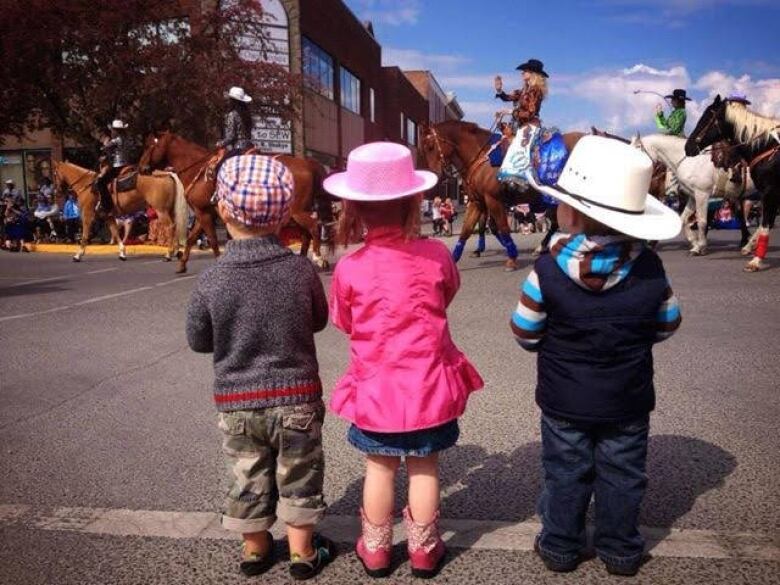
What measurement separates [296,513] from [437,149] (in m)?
9.45

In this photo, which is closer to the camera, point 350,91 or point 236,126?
point 236,126

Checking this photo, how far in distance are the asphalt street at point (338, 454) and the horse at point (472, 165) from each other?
3658mm

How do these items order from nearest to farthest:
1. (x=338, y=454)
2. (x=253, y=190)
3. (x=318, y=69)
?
(x=253, y=190)
(x=338, y=454)
(x=318, y=69)

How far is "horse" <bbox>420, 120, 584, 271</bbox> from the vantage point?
10.8 m

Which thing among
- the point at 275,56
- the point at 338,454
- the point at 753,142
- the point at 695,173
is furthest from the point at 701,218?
the point at 275,56

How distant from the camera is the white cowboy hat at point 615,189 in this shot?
2.43m

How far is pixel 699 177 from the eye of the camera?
1223cm

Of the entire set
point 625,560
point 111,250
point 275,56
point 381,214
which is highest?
point 275,56

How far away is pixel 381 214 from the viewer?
2545mm

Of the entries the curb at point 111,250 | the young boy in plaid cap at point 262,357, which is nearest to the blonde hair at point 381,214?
the young boy in plaid cap at point 262,357

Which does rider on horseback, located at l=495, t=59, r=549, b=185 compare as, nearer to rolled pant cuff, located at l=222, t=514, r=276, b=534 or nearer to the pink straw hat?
Answer: the pink straw hat

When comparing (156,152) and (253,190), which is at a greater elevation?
(156,152)

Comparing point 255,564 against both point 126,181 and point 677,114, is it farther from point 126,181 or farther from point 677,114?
point 677,114

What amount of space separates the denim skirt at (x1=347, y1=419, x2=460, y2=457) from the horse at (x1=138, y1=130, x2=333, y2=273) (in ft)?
26.9
